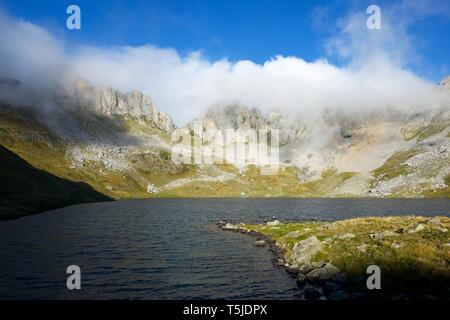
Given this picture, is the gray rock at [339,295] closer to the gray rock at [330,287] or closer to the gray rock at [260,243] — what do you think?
the gray rock at [330,287]

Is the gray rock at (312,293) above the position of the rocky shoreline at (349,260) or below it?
below

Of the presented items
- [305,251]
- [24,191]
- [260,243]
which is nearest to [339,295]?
[305,251]

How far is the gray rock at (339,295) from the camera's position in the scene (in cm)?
3578

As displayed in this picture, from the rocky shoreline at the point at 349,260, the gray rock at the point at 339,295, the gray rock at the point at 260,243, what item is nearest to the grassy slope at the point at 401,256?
the rocky shoreline at the point at 349,260

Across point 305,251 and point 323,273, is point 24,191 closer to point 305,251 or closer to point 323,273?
point 305,251

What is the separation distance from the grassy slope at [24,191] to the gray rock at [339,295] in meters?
104

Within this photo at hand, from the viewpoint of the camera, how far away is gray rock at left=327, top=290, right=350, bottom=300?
35.8 m

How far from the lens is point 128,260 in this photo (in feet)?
189

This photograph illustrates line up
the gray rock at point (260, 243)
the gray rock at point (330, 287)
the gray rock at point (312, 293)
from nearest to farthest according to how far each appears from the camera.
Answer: the gray rock at point (312, 293)
the gray rock at point (330, 287)
the gray rock at point (260, 243)

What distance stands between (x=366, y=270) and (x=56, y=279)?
35.1 m
